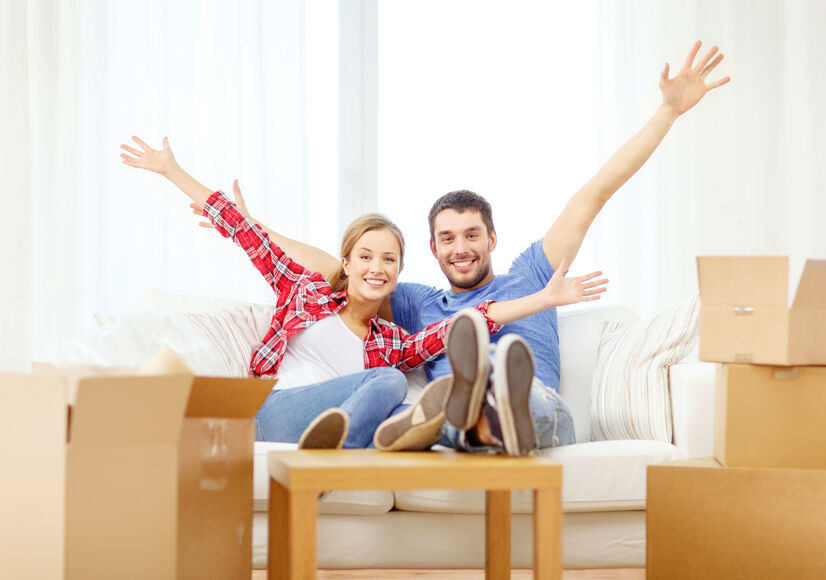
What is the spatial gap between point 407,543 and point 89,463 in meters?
0.82

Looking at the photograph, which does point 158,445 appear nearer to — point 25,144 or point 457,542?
point 457,542

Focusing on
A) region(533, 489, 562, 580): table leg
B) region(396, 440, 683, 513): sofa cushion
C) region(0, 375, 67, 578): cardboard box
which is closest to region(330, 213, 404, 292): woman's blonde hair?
region(396, 440, 683, 513): sofa cushion

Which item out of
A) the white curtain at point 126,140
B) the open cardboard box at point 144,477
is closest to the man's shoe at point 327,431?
the open cardboard box at point 144,477

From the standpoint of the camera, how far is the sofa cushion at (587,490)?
1.73 meters

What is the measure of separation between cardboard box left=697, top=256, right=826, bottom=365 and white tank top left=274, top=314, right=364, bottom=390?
37.2 inches

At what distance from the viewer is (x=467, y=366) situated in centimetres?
134

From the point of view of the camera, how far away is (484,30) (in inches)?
127

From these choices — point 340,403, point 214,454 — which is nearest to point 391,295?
point 340,403

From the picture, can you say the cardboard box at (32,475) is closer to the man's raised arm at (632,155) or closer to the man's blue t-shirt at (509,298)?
the man's blue t-shirt at (509,298)

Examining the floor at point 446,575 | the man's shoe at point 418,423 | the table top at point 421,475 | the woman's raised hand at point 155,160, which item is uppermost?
the woman's raised hand at point 155,160

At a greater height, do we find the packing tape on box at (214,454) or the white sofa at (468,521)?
the packing tape on box at (214,454)

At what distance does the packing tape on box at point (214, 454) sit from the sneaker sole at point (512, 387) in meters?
0.46

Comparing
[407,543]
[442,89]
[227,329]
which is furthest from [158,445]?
[442,89]

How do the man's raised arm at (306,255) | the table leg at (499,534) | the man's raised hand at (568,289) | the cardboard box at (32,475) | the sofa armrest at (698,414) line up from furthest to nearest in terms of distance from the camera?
1. the man's raised arm at (306,255)
2. the man's raised hand at (568,289)
3. the sofa armrest at (698,414)
4. the table leg at (499,534)
5. the cardboard box at (32,475)
